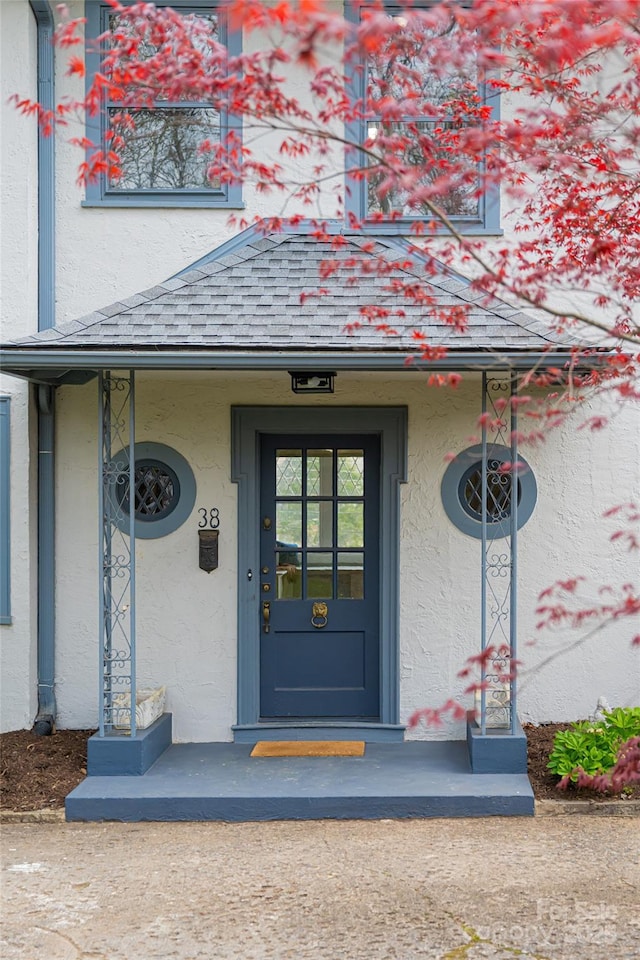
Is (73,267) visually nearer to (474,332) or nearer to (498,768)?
(474,332)

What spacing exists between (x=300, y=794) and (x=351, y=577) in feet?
6.32

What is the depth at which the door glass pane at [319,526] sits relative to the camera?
7.27 m

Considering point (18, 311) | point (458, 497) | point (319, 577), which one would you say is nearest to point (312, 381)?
point (458, 497)

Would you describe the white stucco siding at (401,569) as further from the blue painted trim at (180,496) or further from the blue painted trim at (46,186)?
the blue painted trim at (46,186)

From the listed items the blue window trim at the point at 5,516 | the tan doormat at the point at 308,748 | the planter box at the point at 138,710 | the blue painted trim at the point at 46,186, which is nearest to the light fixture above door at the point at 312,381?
the blue painted trim at the point at 46,186

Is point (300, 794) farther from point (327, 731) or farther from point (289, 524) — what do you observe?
point (289, 524)

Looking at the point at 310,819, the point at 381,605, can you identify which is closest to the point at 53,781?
the point at 310,819

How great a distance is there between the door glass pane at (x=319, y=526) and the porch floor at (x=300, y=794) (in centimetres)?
175

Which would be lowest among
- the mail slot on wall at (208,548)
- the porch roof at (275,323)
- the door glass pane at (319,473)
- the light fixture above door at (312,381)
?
the mail slot on wall at (208,548)

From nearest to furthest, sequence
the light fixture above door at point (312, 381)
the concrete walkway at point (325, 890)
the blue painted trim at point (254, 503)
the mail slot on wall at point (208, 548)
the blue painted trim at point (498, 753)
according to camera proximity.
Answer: the concrete walkway at point (325, 890), the blue painted trim at point (498, 753), the light fixture above door at point (312, 381), the mail slot on wall at point (208, 548), the blue painted trim at point (254, 503)

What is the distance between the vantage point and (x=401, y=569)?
23.5 ft

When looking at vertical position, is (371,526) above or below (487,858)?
above

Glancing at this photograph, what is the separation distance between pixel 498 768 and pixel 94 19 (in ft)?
21.1

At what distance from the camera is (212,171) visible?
4.29 metres
